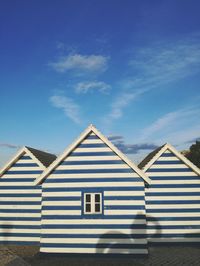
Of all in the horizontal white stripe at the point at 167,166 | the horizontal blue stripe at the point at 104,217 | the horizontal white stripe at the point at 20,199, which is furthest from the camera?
the horizontal white stripe at the point at 20,199

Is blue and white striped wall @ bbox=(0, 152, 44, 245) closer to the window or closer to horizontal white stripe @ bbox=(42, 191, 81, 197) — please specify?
horizontal white stripe @ bbox=(42, 191, 81, 197)

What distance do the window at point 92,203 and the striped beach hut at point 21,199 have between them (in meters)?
4.61

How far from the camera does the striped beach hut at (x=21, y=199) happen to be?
58.4 ft

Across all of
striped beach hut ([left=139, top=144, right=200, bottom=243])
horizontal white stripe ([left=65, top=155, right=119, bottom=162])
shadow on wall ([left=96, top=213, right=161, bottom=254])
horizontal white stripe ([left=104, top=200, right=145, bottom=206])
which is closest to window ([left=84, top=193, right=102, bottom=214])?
horizontal white stripe ([left=104, top=200, right=145, bottom=206])

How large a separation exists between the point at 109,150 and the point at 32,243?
7.60 m

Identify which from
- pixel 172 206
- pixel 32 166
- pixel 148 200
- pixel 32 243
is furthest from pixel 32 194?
pixel 172 206

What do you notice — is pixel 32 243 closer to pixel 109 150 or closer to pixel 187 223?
pixel 109 150

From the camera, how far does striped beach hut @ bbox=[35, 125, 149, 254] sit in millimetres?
14148

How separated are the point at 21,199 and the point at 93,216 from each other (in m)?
5.89

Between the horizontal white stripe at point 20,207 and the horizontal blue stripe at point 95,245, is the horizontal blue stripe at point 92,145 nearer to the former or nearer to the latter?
the horizontal blue stripe at point 95,245

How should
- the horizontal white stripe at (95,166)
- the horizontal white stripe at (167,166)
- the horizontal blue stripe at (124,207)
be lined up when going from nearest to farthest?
the horizontal blue stripe at (124,207) < the horizontal white stripe at (95,166) < the horizontal white stripe at (167,166)

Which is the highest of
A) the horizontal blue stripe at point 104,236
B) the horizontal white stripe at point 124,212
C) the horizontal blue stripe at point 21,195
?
the horizontal blue stripe at point 21,195

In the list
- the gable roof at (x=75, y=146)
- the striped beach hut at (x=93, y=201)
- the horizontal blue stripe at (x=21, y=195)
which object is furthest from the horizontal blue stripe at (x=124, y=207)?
the horizontal blue stripe at (x=21, y=195)

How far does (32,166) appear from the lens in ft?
60.8
